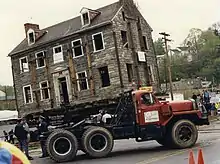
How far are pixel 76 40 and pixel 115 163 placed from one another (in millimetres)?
25408

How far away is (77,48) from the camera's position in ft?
123

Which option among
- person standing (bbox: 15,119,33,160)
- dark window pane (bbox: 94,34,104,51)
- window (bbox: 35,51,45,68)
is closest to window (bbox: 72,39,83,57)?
dark window pane (bbox: 94,34,104,51)

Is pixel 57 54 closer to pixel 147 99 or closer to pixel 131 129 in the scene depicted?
pixel 147 99

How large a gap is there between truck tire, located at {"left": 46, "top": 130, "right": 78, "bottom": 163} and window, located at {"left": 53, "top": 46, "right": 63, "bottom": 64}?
23837 mm

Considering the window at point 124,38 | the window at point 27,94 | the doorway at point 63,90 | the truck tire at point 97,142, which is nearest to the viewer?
the truck tire at point 97,142

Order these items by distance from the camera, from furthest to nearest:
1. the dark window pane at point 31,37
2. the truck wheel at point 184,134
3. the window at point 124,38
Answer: the dark window pane at point 31,37 < the window at point 124,38 < the truck wheel at point 184,134

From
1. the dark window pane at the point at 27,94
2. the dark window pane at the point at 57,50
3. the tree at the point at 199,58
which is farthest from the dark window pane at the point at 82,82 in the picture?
the tree at the point at 199,58

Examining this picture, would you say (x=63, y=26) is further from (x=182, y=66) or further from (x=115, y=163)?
(x=182, y=66)

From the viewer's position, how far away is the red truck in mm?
15070

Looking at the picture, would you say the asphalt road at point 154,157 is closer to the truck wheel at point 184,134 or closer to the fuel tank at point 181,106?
Result: the truck wheel at point 184,134

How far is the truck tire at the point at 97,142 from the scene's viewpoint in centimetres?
1499

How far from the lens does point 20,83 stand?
4203 centimetres

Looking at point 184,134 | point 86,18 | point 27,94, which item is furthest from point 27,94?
point 184,134

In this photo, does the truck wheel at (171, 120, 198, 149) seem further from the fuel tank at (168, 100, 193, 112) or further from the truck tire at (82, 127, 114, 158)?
the truck tire at (82, 127, 114, 158)
